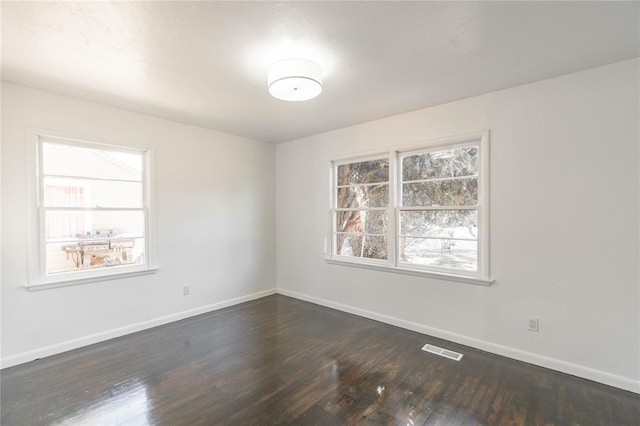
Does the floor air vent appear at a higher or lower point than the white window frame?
lower

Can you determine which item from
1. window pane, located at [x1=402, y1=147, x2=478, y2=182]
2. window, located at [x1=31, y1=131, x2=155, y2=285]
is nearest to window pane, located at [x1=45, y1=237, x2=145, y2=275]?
window, located at [x1=31, y1=131, x2=155, y2=285]

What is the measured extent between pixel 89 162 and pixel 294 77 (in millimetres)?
2576

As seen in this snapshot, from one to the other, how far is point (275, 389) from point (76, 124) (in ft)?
10.7

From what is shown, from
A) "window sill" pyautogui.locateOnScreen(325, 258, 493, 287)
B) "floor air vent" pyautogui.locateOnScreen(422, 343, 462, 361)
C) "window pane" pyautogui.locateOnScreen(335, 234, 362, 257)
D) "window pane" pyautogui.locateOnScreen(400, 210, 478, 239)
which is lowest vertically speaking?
"floor air vent" pyautogui.locateOnScreen(422, 343, 462, 361)

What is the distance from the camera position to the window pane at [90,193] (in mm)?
2938

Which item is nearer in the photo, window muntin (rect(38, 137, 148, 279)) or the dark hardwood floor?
the dark hardwood floor

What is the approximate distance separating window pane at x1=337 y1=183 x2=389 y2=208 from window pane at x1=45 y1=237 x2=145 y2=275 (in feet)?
8.79

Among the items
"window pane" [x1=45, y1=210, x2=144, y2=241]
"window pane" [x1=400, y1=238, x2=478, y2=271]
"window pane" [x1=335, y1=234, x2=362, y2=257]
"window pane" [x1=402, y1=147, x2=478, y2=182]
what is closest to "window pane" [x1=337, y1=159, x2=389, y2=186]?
"window pane" [x1=402, y1=147, x2=478, y2=182]

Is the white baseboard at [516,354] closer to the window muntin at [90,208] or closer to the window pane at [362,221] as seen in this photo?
the window pane at [362,221]

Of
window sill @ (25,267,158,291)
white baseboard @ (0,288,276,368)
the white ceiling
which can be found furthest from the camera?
window sill @ (25,267,158,291)

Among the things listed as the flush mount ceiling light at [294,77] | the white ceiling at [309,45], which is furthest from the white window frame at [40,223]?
the flush mount ceiling light at [294,77]

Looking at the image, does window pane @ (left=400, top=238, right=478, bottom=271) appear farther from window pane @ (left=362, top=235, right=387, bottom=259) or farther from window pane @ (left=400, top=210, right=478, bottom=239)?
window pane @ (left=362, top=235, right=387, bottom=259)

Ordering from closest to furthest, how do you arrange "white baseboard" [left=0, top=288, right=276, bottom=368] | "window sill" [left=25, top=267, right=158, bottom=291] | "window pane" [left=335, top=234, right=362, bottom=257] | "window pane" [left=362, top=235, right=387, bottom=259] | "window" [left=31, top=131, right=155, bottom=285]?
"white baseboard" [left=0, top=288, right=276, bottom=368] < "window sill" [left=25, top=267, right=158, bottom=291] < "window" [left=31, top=131, right=155, bottom=285] < "window pane" [left=362, top=235, right=387, bottom=259] < "window pane" [left=335, top=234, right=362, bottom=257]

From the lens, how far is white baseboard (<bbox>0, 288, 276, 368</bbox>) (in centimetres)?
267
